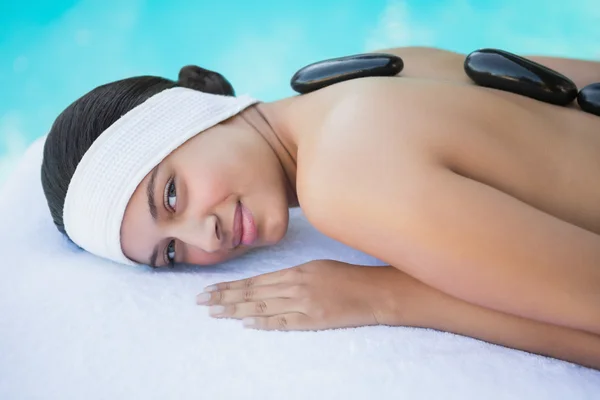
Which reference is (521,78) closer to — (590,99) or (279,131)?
(590,99)

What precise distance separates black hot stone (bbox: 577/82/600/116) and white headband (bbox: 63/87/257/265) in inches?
24.2

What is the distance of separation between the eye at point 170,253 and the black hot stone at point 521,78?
60 centimetres

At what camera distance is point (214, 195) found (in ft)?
3.33

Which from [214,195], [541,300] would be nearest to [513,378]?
[541,300]

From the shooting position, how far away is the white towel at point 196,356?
2.50 ft

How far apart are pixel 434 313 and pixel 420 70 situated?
0.48m

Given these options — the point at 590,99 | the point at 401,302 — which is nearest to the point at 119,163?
the point at 401,302

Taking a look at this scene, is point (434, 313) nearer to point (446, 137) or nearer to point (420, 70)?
point (446, 137)

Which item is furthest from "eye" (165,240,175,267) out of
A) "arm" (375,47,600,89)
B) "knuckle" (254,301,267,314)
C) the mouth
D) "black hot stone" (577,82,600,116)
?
"black hot stone" (577,82,600,116)

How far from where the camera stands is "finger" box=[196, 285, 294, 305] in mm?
962

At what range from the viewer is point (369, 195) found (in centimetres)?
84

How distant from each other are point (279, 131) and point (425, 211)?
435 mm

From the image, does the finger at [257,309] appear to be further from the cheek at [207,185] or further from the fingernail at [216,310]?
the cheek at [207,185]

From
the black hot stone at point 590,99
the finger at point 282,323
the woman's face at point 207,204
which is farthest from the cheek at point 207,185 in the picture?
the black hot stone at point 590,99
